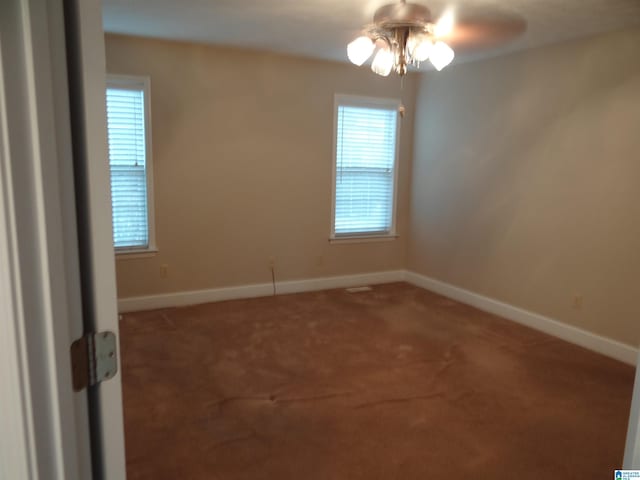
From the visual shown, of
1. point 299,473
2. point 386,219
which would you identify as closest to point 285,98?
point 386,219

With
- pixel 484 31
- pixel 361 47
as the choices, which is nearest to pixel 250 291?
pixel 361 47

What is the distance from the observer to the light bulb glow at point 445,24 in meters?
3.24

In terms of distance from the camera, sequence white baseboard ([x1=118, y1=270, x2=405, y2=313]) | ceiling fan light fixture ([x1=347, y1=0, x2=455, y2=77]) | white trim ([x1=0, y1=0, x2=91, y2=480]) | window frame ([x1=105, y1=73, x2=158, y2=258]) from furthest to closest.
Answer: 1. white baseboard ([x1=118, y1=270, x2=405, y2=313])
2. window frame ([x1=105, y1=73, x2=158, y2=258])
3. ceiling fan light fixture ([x1=347, y1=0, x2=455, y2=77])
4. white trim ([x1=0, y1=0, x2=91, y2=480])

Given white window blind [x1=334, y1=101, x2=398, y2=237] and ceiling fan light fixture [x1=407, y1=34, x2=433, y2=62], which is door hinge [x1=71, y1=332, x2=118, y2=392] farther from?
white window blind [x1=334, y1=101, x2=398, y2=237]

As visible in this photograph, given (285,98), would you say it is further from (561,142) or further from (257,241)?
(561,142)

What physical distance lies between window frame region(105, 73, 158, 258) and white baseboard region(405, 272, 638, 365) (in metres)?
3.04

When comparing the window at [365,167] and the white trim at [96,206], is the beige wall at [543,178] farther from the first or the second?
the white trim at [96,206]

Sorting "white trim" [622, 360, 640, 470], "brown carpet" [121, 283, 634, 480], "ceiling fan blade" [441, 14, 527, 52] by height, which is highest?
"ceiling fan blade" [441, 14, 527, 52]

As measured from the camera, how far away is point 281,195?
16.3ft

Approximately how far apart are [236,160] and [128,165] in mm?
997

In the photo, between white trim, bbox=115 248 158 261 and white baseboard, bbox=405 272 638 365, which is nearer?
white baseboard, bbox=405 272 638 365

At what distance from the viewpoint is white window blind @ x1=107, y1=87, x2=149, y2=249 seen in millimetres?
4176

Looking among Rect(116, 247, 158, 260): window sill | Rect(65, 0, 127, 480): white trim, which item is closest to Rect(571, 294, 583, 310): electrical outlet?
Rect(116, 247, 158, 260): window sill

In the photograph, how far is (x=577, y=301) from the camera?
3910 millimetres
